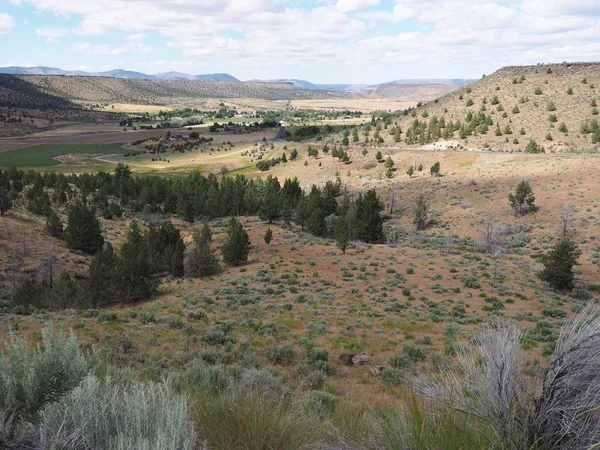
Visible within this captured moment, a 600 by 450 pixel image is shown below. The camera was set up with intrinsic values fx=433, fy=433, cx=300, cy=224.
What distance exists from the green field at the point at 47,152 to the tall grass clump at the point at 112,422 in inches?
4618

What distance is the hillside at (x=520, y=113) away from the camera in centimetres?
7888

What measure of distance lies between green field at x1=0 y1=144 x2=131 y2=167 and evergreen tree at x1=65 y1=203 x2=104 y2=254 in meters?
76.9

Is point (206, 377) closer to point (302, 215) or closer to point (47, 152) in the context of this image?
point (302, 215)

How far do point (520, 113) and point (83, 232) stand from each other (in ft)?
280

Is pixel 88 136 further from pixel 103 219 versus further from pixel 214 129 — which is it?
pixel 103 219

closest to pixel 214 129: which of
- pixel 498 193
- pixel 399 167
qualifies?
pixel 399 167

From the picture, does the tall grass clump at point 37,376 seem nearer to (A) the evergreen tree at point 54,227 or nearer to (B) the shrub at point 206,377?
(B) the shrub at point 206,377

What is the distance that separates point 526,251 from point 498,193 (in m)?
19.6

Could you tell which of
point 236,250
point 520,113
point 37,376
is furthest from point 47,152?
point 37,376

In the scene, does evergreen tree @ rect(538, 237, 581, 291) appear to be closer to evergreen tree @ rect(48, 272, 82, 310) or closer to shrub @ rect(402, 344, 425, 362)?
A: shrub @ rect(402, 344, 425, 362)

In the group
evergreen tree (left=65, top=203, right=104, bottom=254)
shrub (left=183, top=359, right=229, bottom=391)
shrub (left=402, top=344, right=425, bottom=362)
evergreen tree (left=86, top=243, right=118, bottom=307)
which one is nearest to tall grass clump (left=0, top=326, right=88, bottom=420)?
shrub (left=183, top=359, right=229, bottom=391)

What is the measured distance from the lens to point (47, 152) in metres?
→ 122

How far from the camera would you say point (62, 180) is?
63.0 meters

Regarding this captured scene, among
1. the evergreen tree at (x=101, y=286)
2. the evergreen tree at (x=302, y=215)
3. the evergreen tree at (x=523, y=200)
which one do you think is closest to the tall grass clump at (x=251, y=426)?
the evergreen tree at (x=101, y=286)
